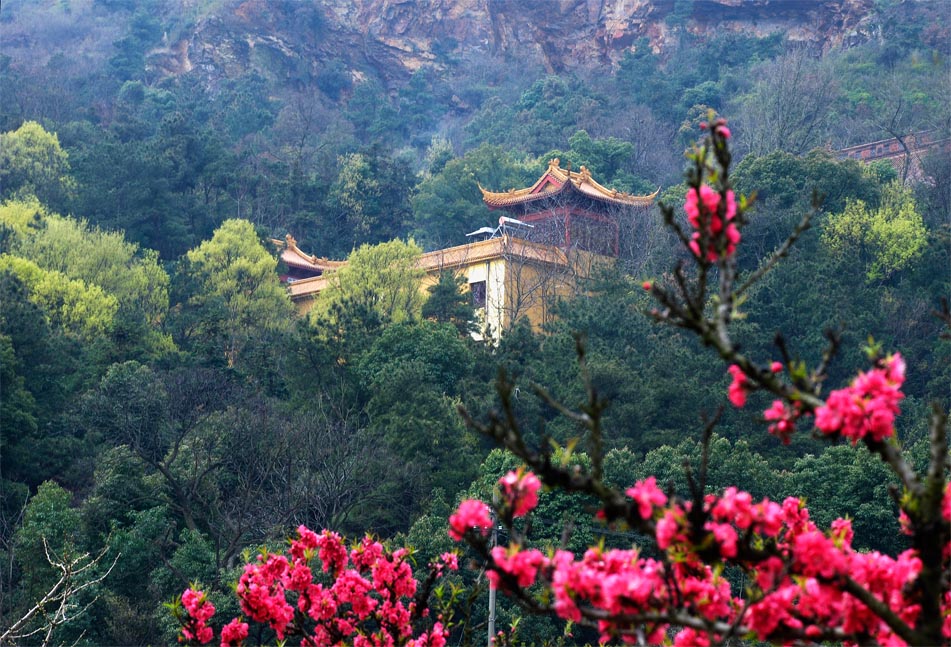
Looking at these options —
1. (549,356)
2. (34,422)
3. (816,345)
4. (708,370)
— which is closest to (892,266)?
(816,345)

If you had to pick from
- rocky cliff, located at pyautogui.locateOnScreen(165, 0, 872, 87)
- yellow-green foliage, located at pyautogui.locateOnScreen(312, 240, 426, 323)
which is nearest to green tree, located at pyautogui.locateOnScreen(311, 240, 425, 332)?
yellow-green foliage, located at pyautogui.locateOnScreen(312, 240, 426, 323)

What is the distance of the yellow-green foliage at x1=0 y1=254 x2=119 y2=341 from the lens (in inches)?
1065

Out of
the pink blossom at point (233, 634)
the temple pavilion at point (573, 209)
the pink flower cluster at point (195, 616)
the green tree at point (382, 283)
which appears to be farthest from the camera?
the temple pavilion at point (573, 209)

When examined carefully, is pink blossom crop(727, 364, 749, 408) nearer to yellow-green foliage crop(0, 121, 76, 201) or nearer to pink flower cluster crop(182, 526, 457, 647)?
pink flower cluster crop(182, 526, 457, 647)

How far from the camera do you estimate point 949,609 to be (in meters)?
4.45

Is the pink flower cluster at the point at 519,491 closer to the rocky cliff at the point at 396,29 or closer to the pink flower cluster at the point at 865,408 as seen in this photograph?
the pink flower cluster at the point at 865,408

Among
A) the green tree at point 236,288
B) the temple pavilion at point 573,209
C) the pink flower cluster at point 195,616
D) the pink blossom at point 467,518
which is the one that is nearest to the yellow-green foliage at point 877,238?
the temple pavilion at point 573,209

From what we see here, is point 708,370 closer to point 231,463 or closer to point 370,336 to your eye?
point 370,336

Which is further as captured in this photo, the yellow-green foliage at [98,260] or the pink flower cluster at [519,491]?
the yellow-green foliage at [98,260]

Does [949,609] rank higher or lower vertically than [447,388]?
higher

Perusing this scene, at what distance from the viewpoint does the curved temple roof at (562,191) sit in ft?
108

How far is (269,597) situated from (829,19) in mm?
53759

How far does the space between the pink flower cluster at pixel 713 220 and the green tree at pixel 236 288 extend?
2427 centimetres

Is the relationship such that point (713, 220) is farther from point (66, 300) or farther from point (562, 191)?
point (562, 191)
